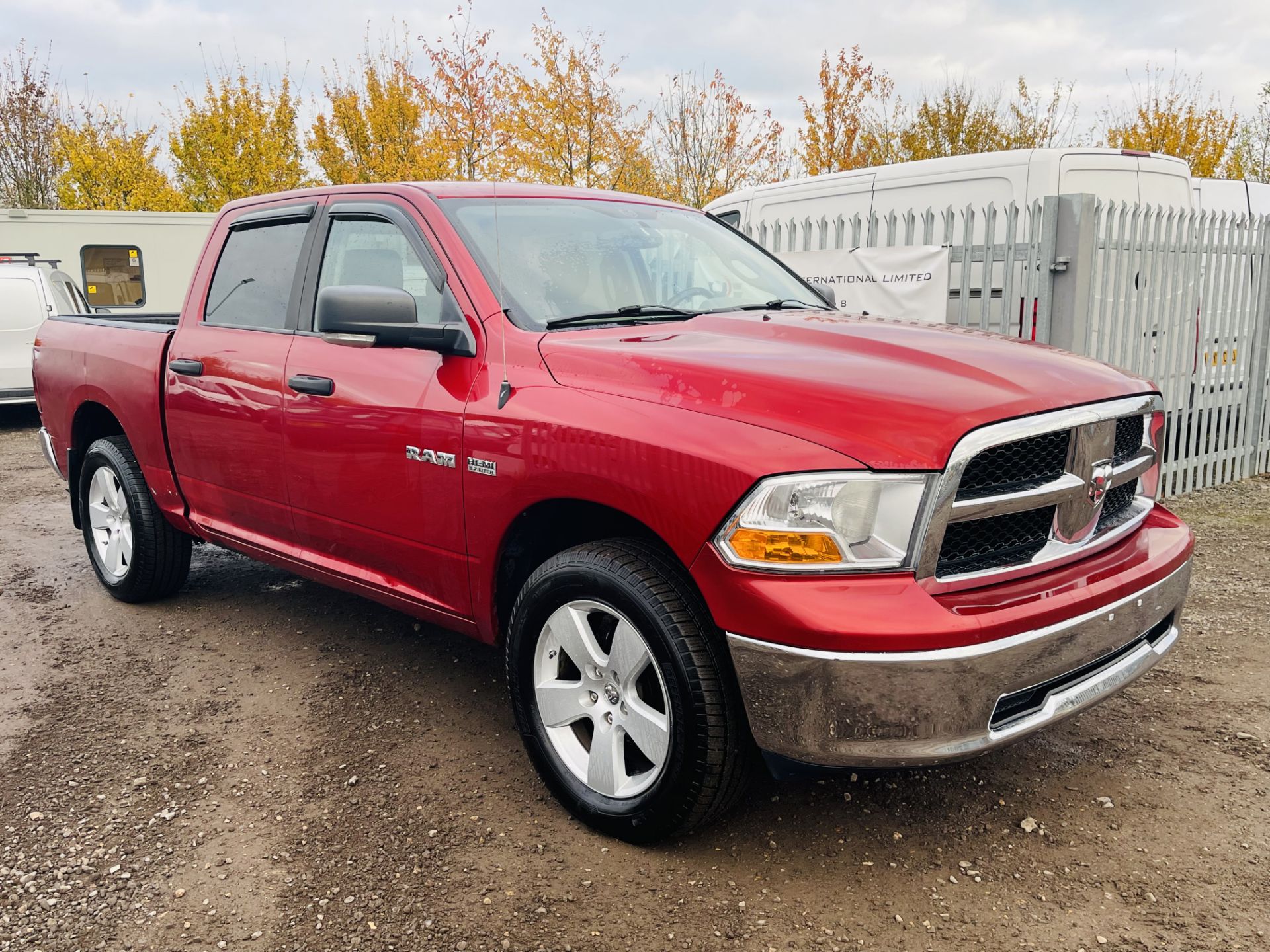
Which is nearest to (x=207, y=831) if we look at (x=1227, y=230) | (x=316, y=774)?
(x=316, y=774)

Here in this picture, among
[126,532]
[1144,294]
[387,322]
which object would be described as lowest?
[126,532]

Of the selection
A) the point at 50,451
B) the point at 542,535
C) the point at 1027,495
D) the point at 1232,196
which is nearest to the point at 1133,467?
the point at 1027,495

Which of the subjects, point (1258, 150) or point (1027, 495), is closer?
point (1027, 495)

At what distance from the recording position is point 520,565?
10.5ft

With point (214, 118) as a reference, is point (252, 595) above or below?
below

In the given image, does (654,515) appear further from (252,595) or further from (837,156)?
(837,156)

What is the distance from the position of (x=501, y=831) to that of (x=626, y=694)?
24.4 inches

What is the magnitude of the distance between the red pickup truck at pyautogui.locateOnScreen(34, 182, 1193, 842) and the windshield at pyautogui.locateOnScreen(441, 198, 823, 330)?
0.5 inches

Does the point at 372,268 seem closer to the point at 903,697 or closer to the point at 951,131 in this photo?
the point at 903,697

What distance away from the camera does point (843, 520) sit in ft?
7.84

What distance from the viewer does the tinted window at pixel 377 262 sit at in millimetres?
3479

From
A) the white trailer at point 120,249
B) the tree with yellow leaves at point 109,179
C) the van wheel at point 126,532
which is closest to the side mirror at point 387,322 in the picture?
the van wheel at point 126,532

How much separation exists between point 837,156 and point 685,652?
23282 millimetres

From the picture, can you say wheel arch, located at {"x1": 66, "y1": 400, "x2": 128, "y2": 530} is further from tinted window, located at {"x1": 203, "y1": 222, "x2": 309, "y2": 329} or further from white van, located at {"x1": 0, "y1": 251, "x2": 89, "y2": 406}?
white van, located at {"x1": 0, "y1": 251, "x2": 89, "y2": 406}
